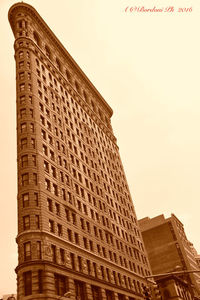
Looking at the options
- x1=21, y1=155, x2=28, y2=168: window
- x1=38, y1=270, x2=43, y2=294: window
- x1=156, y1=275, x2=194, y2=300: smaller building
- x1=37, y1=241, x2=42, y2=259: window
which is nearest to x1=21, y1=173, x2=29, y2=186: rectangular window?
→ x1=21, y1=155, x2=28, y2=168: window

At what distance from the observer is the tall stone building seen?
41844 millimetres

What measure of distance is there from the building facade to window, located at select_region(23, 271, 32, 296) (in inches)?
3143

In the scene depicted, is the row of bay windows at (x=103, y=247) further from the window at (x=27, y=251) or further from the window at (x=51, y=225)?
the window at (x=27, y=251)

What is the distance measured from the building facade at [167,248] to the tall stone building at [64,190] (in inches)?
1532

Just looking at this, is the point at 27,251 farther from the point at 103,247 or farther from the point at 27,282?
the point at 103,247

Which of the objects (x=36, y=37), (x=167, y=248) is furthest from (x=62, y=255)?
(x=167, y=248)

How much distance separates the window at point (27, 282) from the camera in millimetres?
36875

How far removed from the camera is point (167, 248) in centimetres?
11606

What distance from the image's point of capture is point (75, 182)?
5859 centimetres

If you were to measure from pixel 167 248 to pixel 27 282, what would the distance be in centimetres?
8729

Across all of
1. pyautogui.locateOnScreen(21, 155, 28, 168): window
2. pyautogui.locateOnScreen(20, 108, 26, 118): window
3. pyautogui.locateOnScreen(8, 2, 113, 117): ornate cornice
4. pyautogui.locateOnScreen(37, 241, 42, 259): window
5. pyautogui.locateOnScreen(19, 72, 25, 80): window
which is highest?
pyautogui.locateOnScreen(8, 2, 113, 117): ornate cornice

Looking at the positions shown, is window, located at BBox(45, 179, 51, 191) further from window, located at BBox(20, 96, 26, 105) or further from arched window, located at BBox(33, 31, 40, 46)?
arched window, located at BBox(33, 31, 40, 46)

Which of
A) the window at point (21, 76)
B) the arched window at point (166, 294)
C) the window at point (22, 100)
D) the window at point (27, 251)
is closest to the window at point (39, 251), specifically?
the window at point (27, 251)

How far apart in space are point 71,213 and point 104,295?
13.3 meters
